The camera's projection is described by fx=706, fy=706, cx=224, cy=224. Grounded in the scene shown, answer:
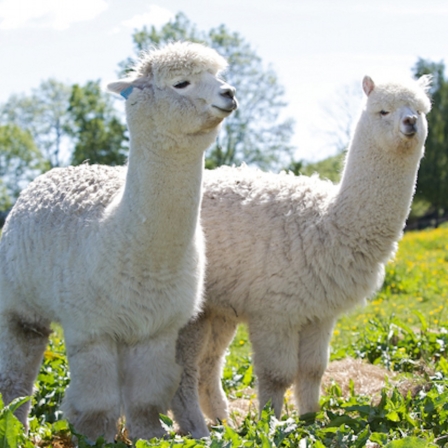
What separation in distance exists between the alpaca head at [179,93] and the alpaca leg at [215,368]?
7.82ft

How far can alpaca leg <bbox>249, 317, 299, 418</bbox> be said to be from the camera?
17.9 ft

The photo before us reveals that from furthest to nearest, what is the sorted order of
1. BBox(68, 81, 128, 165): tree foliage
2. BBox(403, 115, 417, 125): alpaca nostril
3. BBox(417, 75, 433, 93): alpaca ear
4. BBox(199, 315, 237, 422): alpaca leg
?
BBox(68, 81, 128, 165): tree foliage < BBox(199, 315, 237, 422): alpaca leg < BBox(417, 75, 433, 93): alpaca ear < BBox(403, 115, 417, 125): alpaca nostril

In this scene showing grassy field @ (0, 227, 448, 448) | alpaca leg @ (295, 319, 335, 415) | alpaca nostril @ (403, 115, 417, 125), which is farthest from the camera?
alpaca leg @ (295, 319, 335, 415)

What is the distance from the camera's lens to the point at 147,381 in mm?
→ 4594

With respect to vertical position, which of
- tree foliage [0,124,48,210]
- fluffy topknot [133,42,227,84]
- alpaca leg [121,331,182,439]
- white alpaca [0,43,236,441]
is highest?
fluffy topknot [133,42,227,84]

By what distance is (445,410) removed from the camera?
14.5 ft

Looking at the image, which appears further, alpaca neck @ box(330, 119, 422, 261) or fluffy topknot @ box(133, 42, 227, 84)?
alpaca neck @ box(330, 119, 422, 261)

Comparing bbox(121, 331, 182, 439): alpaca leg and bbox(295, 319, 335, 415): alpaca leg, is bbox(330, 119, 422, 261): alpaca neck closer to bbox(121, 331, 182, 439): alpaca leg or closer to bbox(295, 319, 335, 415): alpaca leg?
bbox(295, 319, 335, 415): alpaca leg

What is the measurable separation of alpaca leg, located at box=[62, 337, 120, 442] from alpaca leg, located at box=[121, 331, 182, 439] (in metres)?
0.15

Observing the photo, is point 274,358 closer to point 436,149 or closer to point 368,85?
point 368,85

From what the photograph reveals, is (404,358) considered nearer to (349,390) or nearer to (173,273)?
(349,390)

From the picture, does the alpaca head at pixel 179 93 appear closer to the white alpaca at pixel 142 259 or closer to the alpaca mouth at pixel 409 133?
the white alpaca at pixel 142 259

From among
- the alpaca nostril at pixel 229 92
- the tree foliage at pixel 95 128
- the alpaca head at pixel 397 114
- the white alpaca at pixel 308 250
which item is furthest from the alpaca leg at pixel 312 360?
the tree foliage at pixel 95 128

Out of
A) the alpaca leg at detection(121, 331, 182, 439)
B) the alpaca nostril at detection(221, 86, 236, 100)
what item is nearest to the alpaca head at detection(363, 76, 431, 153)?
the alpaca nostril at detection(221, 86, 236, 100)
